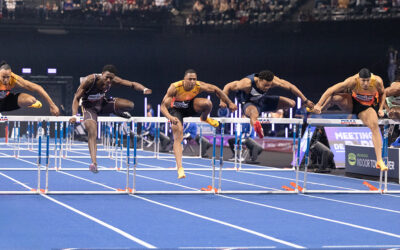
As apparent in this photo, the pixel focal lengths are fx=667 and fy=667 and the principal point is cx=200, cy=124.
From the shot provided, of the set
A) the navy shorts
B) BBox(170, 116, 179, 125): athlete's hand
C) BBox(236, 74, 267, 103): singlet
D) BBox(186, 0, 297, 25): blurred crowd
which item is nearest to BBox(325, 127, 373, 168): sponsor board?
the navy shorts

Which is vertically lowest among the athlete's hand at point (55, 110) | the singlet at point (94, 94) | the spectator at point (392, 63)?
the athlete's hand at point (55, 110)

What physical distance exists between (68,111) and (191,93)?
25.0m

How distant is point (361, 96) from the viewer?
405 inches

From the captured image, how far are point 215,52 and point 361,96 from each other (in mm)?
→ 21367

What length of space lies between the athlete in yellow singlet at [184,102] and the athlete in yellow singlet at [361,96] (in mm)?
1590

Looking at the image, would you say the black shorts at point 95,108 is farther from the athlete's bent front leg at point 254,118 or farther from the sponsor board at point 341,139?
the sponsor board at point 341,139

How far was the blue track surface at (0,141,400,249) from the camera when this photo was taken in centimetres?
685

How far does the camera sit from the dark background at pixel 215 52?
27.0 metres

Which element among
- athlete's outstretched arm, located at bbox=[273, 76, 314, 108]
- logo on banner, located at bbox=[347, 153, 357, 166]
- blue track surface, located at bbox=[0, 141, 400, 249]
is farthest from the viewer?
logo on banner, located at bbox=[347, 153, 357, 166]

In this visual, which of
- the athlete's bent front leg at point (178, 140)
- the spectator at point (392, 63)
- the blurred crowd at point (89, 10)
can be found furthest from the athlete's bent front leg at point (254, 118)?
the blurred crowd at point (89, 10)

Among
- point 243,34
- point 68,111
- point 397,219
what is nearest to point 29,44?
point 68,111

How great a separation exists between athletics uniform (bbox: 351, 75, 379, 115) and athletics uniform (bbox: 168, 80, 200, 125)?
8.01 feet

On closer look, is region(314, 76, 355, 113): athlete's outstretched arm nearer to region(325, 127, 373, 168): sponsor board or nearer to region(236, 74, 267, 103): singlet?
region(236, 74, 267, 103): singlet

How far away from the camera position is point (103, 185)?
42.5ft
